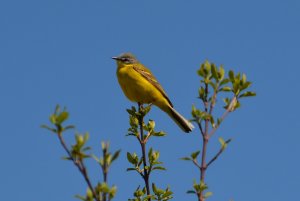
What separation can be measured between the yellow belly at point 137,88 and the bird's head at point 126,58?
3.64ft

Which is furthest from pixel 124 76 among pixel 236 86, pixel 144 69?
pixel 236 86

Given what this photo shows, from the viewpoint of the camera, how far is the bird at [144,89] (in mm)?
9594

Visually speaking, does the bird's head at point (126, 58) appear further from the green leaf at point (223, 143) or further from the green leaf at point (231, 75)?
the green leaf at point (223, 143)

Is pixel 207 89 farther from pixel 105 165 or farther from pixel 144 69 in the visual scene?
pixel 144 69

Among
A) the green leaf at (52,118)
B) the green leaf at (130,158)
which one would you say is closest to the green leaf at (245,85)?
the green leaf at (130,158)

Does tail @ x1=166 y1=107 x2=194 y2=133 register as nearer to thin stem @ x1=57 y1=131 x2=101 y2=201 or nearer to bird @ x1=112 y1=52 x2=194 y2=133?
bird @ x1=112 y1=52 x2=194 y2=133

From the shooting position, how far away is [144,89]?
9.67m

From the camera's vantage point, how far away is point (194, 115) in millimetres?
3814

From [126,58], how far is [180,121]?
2.76 metres

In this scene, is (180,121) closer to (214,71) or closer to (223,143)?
(214,71)

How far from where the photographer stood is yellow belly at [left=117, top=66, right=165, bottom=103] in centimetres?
960

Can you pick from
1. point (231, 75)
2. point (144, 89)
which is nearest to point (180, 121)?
point (144, 89)

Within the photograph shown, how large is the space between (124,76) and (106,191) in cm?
734

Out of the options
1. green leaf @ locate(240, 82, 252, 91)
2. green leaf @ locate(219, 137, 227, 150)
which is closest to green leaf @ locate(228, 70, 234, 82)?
green leaf @ locate(240, 82, 252, 91)
